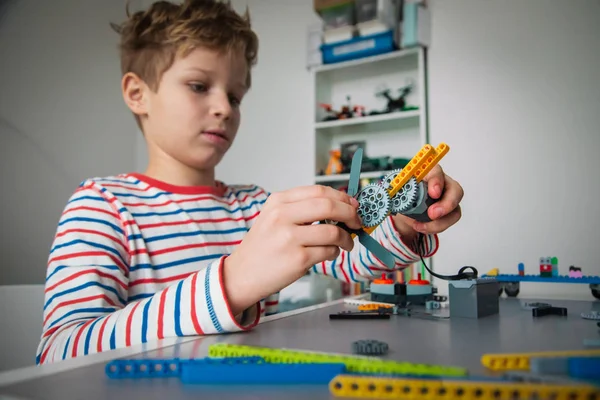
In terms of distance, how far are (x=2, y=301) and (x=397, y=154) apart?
4.57 ft

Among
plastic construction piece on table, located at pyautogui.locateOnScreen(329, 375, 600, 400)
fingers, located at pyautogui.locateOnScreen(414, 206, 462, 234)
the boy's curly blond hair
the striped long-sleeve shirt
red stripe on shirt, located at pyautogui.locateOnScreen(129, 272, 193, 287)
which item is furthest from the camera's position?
the boy's curly blond hair

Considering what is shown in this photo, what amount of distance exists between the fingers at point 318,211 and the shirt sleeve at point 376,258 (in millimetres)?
182

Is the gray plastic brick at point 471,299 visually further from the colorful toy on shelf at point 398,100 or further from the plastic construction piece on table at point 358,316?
the colorful toy on shelf at point 398,100

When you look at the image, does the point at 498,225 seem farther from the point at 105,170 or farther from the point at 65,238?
the point at 105,170

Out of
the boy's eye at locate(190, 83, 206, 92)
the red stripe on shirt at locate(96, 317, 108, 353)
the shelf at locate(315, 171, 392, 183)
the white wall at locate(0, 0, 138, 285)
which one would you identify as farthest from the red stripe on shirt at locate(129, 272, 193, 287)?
the white wall at locate(0, 0, 138, 285)

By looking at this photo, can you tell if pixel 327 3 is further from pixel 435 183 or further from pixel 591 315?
pixel 591 315

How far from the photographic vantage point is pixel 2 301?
0.81 metres

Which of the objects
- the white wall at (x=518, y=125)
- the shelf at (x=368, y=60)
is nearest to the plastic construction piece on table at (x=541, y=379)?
the white wall at (x=518, y=125)

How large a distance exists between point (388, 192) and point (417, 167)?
0.12 ft

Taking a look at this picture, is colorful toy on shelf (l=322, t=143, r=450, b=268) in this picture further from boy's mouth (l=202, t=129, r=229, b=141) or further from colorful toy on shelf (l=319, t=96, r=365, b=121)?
colorful toy on shelf (l=319, t=96, r=365, b=121)

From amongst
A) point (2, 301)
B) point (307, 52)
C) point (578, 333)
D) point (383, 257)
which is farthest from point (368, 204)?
point (307, 52)

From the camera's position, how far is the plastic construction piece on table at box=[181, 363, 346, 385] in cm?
25

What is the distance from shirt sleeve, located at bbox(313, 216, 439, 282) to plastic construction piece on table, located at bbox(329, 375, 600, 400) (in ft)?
1.04

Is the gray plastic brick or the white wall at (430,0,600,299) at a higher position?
the white wall at (430,0,600,299)
